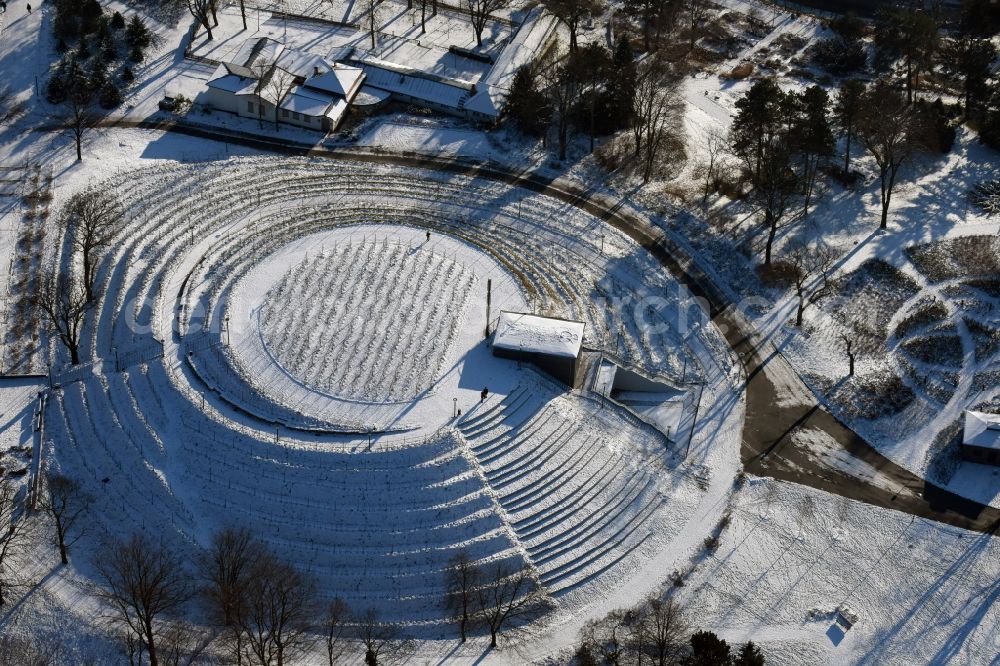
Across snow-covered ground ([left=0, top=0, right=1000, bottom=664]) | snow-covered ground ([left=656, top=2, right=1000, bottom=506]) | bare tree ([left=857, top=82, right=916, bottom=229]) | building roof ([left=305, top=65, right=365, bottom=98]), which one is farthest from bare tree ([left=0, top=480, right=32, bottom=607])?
bare tree ([left=857, top=82, right=916, bottom=229])

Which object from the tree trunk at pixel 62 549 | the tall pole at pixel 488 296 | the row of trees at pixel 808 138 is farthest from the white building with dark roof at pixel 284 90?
the tree trunk at pixel 62 549

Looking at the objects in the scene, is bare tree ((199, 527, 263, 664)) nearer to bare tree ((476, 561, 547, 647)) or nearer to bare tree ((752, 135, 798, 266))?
bare tree ((476, 561, 547, 647))

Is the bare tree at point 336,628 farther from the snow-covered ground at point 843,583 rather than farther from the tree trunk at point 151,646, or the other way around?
the snow-covered ground at point 843,583

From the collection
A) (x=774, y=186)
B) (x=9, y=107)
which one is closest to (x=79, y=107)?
(x=9, y=107)

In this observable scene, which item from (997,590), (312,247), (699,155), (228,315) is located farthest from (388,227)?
(997,590)

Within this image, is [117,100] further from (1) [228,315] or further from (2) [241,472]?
(2) [241,472]

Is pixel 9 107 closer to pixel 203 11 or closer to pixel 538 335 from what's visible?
pixel 203 11
